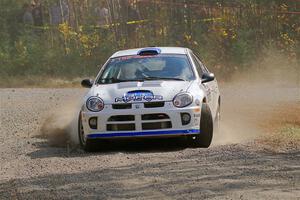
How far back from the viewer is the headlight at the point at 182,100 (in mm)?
11047

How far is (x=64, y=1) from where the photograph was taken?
3322 centimetres

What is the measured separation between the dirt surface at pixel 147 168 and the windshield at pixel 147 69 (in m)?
0.98

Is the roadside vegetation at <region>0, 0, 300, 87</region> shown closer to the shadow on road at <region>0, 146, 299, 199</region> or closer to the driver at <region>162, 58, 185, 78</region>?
the driver at <region>162, 58, 185, 78</region>

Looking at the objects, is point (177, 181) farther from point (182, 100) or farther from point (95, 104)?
point (95, 104)

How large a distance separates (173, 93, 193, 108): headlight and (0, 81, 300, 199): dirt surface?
2.05 feet

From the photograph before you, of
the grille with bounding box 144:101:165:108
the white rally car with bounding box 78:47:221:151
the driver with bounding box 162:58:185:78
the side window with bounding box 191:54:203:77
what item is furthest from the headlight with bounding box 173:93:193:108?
the side window with bounding box 191:54:203:77

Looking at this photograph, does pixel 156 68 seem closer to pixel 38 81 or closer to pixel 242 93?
pixel 242 93

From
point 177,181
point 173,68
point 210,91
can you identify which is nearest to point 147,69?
point 173,68

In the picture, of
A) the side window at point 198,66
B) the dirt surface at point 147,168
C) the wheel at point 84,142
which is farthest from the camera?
the side window at point 198,66

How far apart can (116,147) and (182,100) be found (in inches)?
53.9

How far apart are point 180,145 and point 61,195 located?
412 centimetres

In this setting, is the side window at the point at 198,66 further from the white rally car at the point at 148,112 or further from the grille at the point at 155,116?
the grille at the point at 155,116

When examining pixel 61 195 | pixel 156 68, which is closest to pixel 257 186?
pixel 61 195

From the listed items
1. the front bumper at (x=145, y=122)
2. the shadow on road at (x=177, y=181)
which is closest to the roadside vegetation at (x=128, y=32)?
the front bumper at (x=145, y=122)
